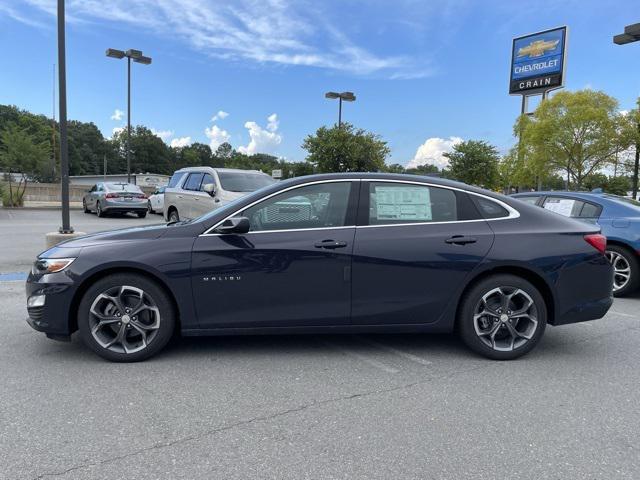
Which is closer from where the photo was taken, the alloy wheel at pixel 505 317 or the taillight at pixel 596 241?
the alloy wheel at pixel 505 317

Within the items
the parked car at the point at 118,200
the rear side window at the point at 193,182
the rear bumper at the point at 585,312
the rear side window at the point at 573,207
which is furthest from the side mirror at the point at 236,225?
the parked car at the point at 118,200

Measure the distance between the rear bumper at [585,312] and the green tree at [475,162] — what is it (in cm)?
3571

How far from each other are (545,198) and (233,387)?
243 inches

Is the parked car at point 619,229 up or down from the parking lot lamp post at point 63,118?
down

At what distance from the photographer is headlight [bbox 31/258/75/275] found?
3971 millimetres

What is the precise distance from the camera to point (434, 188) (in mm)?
4375

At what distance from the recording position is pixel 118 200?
19484mm

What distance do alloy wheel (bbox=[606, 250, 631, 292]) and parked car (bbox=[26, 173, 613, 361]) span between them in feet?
9.78

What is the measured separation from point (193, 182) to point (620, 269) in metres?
8.59

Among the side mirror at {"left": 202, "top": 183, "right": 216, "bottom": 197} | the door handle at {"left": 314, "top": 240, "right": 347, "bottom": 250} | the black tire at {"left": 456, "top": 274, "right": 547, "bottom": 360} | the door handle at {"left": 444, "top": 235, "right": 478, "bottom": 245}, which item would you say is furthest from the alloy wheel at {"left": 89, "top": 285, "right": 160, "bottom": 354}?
the side mirror at {"left": 202, "top": 183, "right": 216, "bottom": 197}

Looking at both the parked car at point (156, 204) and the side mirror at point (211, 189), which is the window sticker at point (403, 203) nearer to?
the side mirror at point (211, 189)

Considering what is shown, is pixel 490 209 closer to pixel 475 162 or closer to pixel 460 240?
pixel 460 240

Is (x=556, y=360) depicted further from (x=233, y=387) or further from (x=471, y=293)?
(x=233, y=387)

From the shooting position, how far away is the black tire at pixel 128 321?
397 centimetres
